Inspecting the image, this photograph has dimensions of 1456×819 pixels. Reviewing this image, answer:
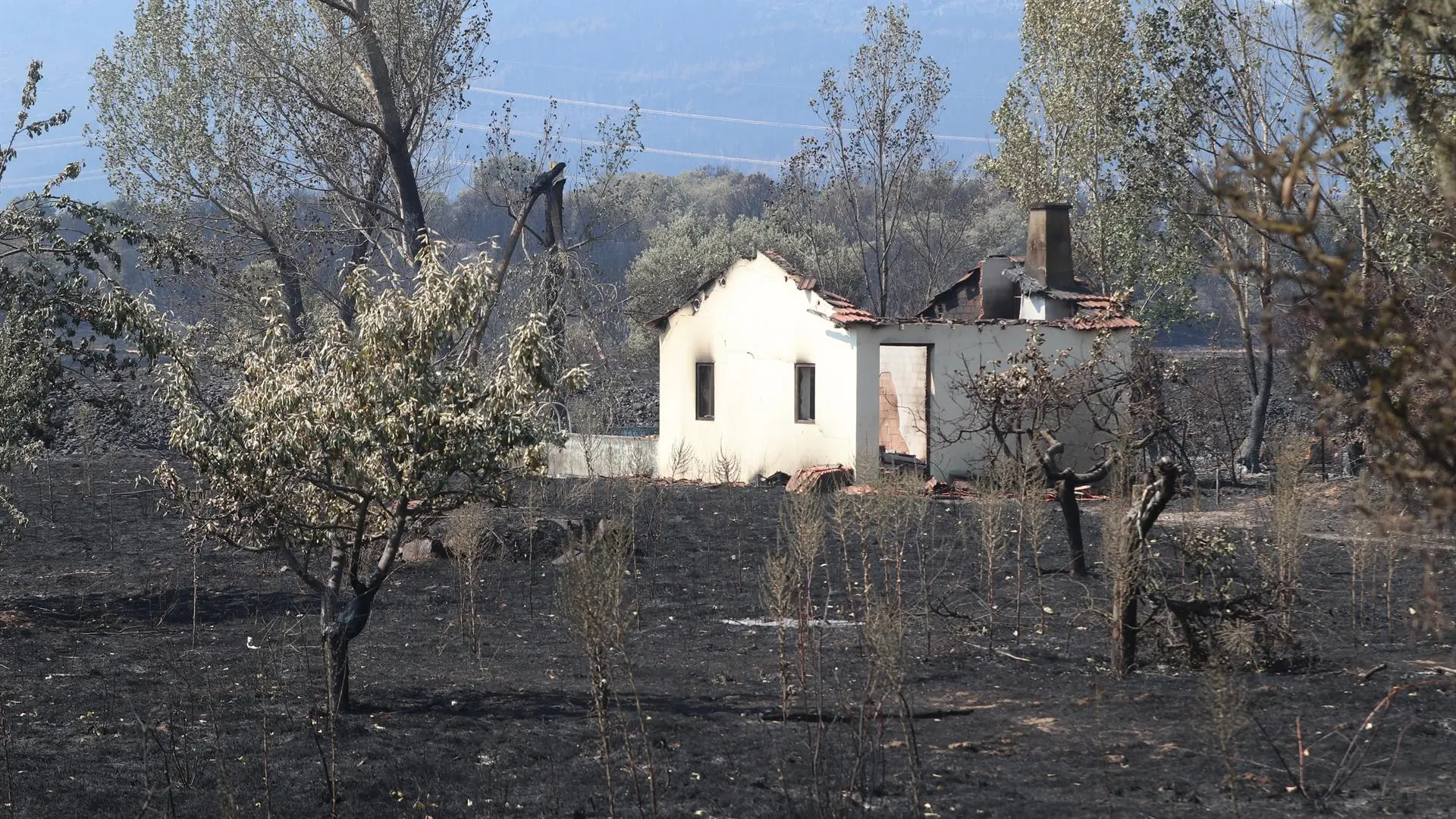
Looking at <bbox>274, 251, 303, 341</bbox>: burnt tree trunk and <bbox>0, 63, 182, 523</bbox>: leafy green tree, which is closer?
<bbox>0, 63, 182, 523</bbox>: leafy green tree

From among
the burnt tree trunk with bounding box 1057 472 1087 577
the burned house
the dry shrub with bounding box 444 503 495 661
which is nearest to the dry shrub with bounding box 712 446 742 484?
the burned house

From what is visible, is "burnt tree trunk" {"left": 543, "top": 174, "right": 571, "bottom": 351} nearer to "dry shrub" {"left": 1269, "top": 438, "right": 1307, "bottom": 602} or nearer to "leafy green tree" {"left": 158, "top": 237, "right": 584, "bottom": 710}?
"dry shrub" {"left": 1269, "top": 438, "right": 1307, "bottom": 602}

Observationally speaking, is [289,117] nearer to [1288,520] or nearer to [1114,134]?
[1114,134]

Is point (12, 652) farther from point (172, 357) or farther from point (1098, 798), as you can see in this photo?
point (1098, 798)

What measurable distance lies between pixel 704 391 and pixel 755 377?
5.33 ft

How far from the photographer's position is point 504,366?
7754mm

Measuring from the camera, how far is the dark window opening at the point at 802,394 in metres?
21.8

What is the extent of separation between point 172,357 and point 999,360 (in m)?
15.2

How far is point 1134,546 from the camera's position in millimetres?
8203

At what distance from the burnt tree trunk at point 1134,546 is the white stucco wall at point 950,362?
1238cm

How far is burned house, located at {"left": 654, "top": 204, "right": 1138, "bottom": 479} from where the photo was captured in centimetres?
2089

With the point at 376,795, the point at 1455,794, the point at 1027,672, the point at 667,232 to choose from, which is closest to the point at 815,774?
the point at 376,795

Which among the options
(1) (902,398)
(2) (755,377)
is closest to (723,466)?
(2) (755,377)

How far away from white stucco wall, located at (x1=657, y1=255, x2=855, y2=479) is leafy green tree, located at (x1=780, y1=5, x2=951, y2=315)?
1106cm
